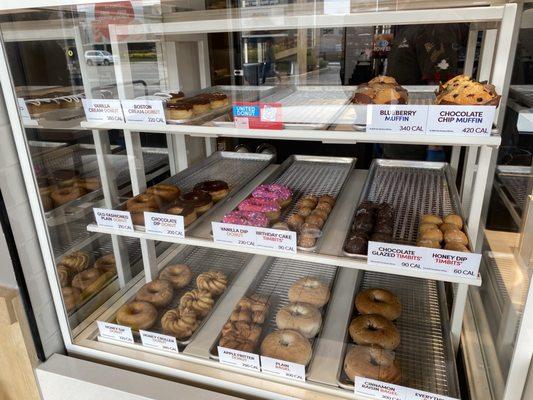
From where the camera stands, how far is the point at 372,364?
122 cm

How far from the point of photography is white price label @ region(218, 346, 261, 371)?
4.23 feet

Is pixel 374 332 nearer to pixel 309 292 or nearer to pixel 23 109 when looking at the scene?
pixel 309 292

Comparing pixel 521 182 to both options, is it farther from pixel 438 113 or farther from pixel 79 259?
pixel 79 259

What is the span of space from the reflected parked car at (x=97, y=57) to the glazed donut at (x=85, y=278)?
847 mm

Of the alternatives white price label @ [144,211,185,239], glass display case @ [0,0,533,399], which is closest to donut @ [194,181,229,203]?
glass display case @ [0,0,533,399]

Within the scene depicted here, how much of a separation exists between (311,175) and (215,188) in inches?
17.8

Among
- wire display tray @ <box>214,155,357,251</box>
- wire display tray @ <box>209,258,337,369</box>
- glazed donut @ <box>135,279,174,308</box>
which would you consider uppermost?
wire display tray @ <box>214,155,357,251</box>

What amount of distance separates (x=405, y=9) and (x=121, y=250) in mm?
1501

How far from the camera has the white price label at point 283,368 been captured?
1.24m

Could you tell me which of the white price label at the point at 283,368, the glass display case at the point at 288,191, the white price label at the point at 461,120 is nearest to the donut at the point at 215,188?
the glass display case at the point at 288,191

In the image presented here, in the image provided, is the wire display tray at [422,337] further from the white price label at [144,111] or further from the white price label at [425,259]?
the white price label at [144,111]

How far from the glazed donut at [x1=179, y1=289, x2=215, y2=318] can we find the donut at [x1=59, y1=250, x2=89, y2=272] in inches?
18.6

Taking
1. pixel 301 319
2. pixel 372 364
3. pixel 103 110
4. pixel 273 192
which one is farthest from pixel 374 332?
pixel 103 110

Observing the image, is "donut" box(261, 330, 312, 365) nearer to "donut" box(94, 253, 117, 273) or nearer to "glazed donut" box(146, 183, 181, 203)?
"glazed donut" box(146, 183, 181, 203)
